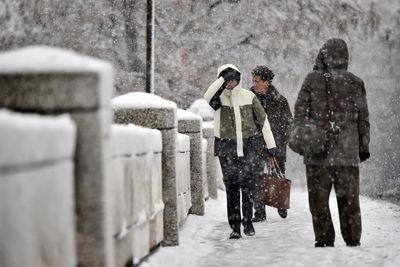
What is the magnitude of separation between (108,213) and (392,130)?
17.4 m

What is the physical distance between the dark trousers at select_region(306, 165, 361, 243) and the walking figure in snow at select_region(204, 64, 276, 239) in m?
1.53

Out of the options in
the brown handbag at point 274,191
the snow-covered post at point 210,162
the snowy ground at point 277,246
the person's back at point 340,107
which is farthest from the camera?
the snow-covered post at point 210,162

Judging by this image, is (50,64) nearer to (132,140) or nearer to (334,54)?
(132,140)

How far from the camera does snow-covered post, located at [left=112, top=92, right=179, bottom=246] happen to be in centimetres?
696

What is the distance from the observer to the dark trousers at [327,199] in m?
7.17

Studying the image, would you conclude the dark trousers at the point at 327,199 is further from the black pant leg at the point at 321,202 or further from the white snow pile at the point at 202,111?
the white snow pile at the point at 202,111

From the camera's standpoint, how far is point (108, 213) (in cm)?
417

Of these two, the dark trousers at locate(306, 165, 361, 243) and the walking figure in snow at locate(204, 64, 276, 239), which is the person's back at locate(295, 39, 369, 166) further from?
the walking figure in snow at locate(204, 64, 276, 239)

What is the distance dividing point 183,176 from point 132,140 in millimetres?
3944

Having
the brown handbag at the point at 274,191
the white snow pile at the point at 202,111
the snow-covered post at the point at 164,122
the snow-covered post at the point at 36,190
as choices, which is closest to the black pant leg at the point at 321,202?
the snow-covered post at the point at 164,122

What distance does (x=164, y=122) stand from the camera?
7.08 meters

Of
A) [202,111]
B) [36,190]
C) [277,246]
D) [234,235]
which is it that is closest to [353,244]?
[277,246]

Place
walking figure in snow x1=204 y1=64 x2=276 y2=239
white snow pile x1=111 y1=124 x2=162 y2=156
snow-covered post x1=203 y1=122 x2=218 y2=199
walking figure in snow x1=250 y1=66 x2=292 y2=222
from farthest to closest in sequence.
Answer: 1. snow-covered post x1=203 y1=122 x2=218 y2=199
2. walking figure in snow x1=250 y1=66 x2=292 y2=222
3. walking figure in snow x1=204 y1=64 x2=276 y2=239
4. white snow pile x1=111 y1=124 x2=162 y2=156

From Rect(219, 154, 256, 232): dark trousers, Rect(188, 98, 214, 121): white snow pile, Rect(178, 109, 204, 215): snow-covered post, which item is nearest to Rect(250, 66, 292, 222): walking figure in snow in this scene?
Rect(178, 109, 204, 215): snow-covered post
